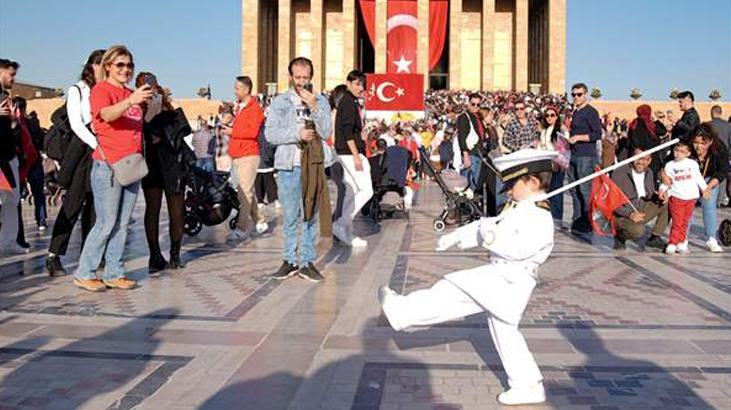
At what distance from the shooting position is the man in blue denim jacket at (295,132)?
664 cm

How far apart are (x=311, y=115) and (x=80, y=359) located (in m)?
3.10

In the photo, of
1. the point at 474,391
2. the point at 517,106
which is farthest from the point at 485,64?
the point at 474,391

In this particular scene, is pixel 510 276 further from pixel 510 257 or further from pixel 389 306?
pixel 389 306

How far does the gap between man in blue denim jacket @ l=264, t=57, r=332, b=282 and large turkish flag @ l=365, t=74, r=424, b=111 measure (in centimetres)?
1787

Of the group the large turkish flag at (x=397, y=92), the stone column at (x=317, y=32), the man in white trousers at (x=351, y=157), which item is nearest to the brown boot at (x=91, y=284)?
the man in white trousers at (x=351, y=157)

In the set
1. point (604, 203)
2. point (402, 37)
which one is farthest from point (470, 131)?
point (402, 37)

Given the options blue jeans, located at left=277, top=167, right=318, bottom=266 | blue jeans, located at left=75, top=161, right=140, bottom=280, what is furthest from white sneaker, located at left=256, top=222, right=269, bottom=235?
blue jeans, located at left=75, top=161, right=140, bottom=280

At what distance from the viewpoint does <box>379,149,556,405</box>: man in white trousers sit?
3.59 metres

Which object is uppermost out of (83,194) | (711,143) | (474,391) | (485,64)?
(485,64)

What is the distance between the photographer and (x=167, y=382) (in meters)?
3.93

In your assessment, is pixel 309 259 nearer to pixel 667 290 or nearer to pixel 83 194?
pixel 83 194

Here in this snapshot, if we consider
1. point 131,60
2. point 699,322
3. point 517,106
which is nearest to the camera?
point 699,322

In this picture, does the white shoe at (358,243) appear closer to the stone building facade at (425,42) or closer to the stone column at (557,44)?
the stone building facade at (425,42)

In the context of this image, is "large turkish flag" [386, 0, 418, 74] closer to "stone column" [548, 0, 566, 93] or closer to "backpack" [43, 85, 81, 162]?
"stone column" [548, 0, 566, 93]
